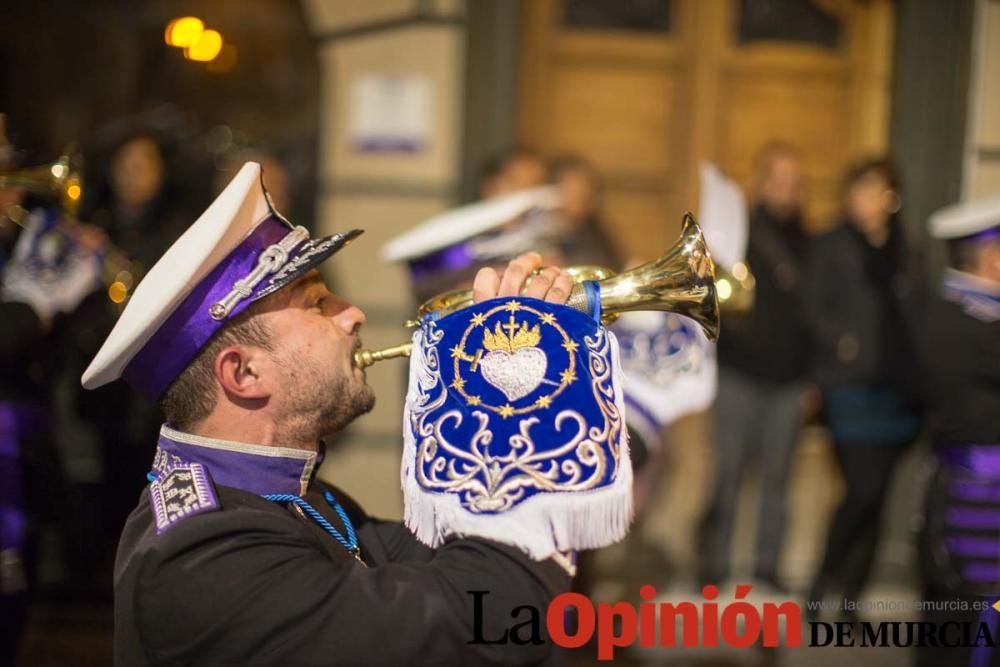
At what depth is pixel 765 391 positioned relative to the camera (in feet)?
18.0

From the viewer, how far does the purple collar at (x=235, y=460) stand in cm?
191

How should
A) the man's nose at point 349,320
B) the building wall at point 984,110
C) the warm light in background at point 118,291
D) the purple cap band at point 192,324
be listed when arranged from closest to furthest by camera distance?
1. the purple cap band at point 192,324
2. the man's nose at point 349,320
3. the warm light in background at point 118,291
4. the building wall at point 984,110

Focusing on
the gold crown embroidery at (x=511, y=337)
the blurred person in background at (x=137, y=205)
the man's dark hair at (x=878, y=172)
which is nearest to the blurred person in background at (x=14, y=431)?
the blurred person in background at (x=137, y=205)

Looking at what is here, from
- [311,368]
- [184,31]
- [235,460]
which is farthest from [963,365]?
[184,31]

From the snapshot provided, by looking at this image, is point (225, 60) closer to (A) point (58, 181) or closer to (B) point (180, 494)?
(A) point (58, 181)

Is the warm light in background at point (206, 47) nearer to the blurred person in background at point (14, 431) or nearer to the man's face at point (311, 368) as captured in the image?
the blurred person in background at point (14, 431)

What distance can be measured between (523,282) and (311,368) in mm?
404

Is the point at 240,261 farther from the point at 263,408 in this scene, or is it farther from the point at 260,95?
the point at 260,95

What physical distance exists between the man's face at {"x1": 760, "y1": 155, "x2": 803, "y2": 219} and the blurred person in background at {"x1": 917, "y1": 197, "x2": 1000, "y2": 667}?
1201mm

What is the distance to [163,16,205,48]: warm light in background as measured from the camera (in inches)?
230

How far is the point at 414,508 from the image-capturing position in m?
1.71

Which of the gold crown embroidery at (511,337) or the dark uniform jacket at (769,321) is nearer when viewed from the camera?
the gold crown embroidery at (511,337)

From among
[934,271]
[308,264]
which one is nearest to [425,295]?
[308,264]

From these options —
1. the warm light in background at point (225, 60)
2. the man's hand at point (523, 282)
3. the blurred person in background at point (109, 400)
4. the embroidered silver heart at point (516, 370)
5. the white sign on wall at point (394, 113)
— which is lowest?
the blurred person in background at point (109, 400)
